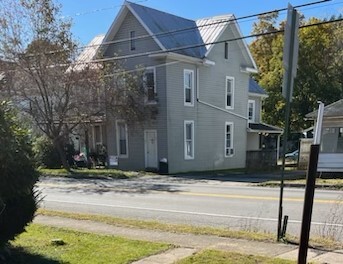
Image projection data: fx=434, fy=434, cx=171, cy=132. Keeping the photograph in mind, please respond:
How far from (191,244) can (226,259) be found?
1.22m

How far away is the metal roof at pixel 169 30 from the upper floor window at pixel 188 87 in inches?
46.9

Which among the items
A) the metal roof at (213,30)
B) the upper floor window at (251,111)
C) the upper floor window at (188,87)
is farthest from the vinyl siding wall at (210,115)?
the upper floor window at (251,111)

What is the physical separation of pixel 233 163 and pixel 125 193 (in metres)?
17.3

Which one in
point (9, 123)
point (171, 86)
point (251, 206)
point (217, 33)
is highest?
point (217, 33)

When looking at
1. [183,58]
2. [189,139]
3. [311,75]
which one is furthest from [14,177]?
[311,75]

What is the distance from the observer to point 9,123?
563 centimetres

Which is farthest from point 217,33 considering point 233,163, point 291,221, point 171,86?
point 291,221

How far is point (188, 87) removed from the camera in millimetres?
27359

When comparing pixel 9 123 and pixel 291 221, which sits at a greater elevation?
pixel 9 123

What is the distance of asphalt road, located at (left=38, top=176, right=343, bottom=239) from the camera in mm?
9688

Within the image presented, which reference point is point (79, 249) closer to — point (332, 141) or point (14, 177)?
point (14, 177)

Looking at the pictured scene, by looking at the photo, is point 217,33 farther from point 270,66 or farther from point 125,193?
point 270,66

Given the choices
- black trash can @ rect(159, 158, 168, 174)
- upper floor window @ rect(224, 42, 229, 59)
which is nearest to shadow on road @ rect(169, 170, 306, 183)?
black trash can @ rect(159, 158, 168, 174)

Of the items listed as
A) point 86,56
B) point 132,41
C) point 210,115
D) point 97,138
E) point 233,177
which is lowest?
point 233,177
